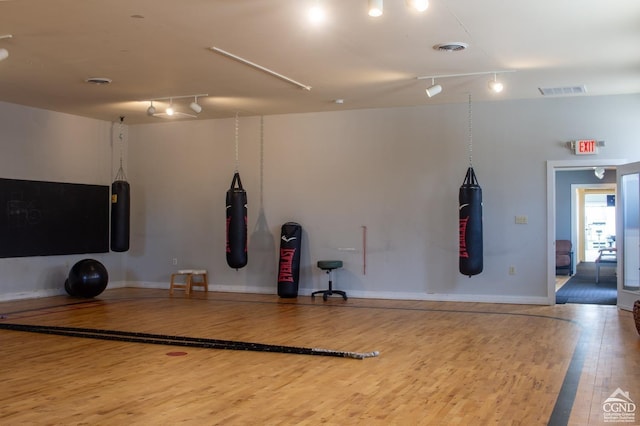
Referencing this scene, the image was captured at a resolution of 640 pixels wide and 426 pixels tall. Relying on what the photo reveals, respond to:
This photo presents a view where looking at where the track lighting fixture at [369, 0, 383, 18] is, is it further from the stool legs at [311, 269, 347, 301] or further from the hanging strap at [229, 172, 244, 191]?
the hanging strap at [229, 172, 244, 191]

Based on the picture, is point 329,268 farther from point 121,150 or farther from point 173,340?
point 121,150

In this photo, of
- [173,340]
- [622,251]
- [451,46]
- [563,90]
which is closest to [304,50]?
[451,46]

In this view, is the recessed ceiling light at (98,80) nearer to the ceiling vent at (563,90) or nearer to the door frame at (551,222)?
the ceiling vent at (563,90)

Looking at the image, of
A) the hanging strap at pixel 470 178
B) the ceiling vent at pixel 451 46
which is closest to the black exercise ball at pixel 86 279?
the hanging strap at pixel 470 178

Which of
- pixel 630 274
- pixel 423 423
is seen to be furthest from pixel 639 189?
pixel 423 423

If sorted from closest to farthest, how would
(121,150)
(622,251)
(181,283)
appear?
1. (622,251)
2. (181,283)
3. (121,150)

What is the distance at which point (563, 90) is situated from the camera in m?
8.22

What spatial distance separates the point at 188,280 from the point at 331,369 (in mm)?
5746

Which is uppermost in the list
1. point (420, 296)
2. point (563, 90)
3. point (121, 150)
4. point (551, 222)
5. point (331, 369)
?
point (563, 90)

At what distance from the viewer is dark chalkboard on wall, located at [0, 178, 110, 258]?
921cm

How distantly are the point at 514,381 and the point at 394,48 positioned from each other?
11.1 ft

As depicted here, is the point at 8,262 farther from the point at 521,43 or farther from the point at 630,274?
the point at 630,274

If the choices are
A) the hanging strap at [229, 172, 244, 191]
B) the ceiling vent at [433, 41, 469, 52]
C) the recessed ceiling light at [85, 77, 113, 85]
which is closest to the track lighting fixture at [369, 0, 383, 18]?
the ceiling vent at [433, 41, 469, 52]

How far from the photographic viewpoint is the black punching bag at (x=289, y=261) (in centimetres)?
956
